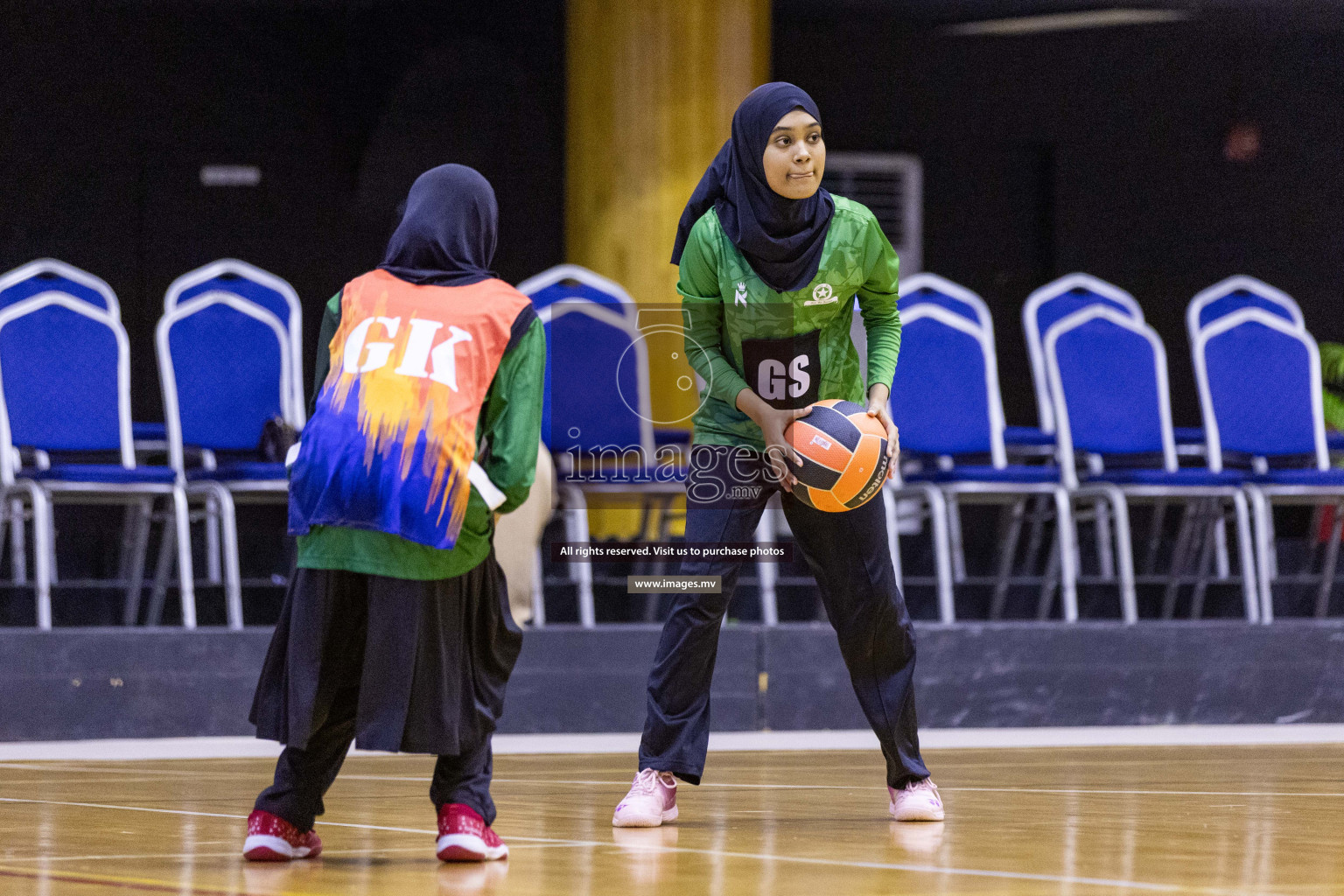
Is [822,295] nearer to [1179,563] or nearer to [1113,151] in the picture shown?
[1179,563]

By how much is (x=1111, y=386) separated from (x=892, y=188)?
464 centimetres

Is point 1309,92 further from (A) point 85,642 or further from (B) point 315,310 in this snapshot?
(A) point 85,642

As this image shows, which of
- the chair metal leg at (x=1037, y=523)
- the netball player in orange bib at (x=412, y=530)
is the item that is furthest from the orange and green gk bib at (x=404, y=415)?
the chair metal leg at (x=1037, y=523)

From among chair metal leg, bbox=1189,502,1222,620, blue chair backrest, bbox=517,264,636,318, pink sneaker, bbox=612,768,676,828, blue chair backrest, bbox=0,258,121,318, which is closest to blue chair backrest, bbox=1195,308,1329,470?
chair metal leg, bbox=1189,502,1222,620

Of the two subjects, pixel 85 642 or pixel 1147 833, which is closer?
pixel 1147 833

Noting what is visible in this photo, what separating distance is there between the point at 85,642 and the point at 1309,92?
8256 mm

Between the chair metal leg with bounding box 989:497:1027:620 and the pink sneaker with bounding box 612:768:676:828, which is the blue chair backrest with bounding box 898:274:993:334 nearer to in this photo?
the chair metal leg with bounding box 989:497:1027:620

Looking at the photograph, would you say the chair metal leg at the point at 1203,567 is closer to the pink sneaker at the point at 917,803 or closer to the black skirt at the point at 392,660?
the pink sneaker at the point at 917,803

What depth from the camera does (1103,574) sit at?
240 inches

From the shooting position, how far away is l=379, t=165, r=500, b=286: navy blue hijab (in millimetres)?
2514

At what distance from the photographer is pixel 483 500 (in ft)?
8.04

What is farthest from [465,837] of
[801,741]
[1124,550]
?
[1124,550]

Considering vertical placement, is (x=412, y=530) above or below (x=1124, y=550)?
above

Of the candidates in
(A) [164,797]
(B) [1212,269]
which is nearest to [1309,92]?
(B) [1212,269]
